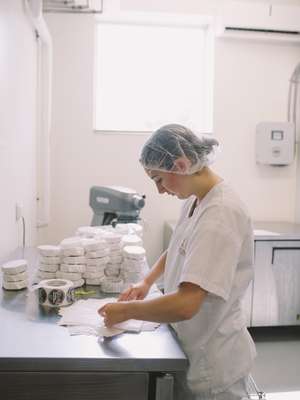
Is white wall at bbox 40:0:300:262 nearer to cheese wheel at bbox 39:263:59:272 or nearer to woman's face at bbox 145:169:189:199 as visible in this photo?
cheese wheel at bbox 39:263:59:272

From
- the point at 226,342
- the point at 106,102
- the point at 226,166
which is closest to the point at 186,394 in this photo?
the point at 226,342

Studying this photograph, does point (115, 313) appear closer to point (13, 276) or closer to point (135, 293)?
point (135, 293)

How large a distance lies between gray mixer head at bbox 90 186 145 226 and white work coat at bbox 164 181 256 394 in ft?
3.68

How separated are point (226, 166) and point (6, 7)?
231 centimetres

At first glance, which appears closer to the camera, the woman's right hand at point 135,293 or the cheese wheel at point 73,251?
the woman's right hand at point 135,293

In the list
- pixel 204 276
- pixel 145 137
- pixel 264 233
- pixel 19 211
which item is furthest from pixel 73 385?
pixel 145 137

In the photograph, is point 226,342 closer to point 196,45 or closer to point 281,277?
point 281,277

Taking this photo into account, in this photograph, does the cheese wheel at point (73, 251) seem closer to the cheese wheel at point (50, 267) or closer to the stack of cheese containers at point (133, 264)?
the cheese wheel at point (50, 267)

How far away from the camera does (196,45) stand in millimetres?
3672

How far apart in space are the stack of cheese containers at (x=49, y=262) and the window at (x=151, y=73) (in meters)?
2.15

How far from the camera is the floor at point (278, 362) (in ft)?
7.82

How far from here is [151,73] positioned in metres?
3.63

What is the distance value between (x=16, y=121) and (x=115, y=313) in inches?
61.7

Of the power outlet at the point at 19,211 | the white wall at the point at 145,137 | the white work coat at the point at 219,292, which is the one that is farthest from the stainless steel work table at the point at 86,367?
the white wall at the point at 145,137
